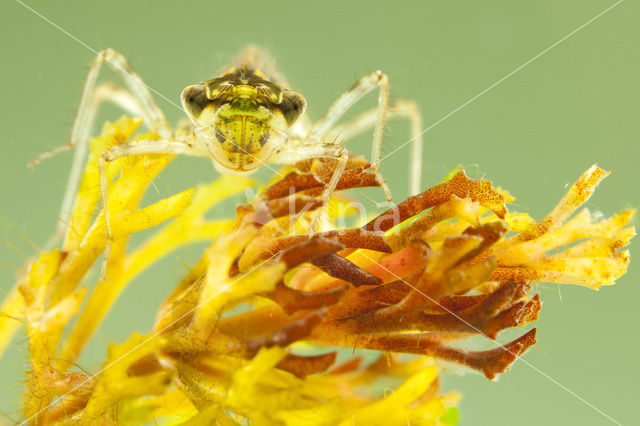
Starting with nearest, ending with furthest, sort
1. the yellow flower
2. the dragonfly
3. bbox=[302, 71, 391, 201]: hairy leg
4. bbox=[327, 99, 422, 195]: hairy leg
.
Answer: the yellow flower < the dragonfly < bbox=[302, 71, 391, 201]: hairy leg < bbox=[327, 99, 422, 195]: hairy leg

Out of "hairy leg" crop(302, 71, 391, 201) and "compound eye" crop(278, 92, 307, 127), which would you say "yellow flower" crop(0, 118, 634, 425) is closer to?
"compound eye" crop(278, 92, 307, 127)

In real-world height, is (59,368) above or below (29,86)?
below

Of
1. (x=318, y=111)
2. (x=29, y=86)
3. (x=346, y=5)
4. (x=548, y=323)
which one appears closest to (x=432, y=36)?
(x=346, y=5)

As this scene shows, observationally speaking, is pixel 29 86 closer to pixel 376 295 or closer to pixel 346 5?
pixel 346 5

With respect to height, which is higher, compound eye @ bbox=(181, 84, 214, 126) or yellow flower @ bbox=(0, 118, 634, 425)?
compound eye @ bbox=(181, 84, 214, 126)

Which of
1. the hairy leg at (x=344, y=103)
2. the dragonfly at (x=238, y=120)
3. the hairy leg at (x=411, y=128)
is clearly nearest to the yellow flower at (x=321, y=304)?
the dragonfly at (x=238, y=120)

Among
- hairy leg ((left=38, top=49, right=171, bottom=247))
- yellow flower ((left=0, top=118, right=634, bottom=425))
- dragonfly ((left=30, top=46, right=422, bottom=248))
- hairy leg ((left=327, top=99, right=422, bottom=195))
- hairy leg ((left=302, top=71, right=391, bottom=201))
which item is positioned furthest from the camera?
hairy leg ((left=327, top=99, right=422, bottom=195))

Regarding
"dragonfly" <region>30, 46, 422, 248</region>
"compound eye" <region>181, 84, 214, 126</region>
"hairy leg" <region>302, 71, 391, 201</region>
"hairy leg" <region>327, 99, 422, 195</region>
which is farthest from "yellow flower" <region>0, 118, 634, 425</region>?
"hairy leg" <region>327, 99, 422, 195</region>

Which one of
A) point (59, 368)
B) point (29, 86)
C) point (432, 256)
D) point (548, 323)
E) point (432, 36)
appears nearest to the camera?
point (432, 256)

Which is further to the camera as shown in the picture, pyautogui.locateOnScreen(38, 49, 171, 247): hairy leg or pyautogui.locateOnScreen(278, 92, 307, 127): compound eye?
pyautogui.locateOnScreen(38, 49, 171, 247): hairy leg
